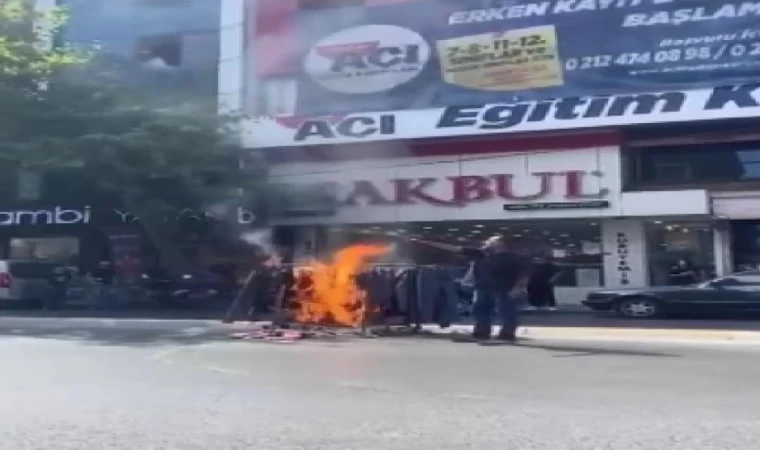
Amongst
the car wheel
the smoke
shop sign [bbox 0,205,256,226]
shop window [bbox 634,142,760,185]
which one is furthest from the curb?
shop sign [bbox 0,205,256,226]

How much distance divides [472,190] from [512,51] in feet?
11.2

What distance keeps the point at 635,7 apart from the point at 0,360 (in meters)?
16.6

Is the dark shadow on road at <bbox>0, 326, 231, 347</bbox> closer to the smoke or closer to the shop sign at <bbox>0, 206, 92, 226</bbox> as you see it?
the smoke

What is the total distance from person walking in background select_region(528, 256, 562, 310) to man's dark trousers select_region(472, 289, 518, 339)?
29.9 ft

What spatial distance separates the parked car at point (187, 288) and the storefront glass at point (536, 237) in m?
2.77

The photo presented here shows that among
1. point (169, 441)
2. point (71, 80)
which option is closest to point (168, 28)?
point (71, 80)

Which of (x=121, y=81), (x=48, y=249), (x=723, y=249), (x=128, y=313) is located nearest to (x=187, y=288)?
(x=128, y=313)

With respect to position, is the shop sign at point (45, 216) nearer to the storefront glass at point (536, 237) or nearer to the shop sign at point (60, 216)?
the shop sign at point (60, 216)

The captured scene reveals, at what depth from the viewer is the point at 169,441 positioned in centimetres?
583

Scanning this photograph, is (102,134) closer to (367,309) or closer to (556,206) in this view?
(367,309)

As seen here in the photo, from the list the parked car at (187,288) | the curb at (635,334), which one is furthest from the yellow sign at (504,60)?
the curb at (635,334)

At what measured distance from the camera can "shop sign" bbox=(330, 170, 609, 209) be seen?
21656 mm

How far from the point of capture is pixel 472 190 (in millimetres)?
22609

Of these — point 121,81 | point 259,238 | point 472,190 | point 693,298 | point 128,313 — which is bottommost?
point 128,313
